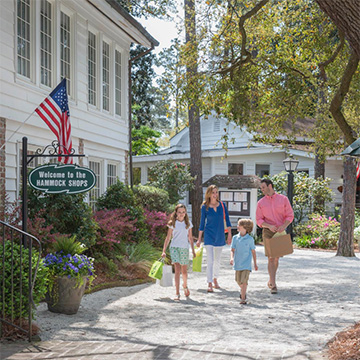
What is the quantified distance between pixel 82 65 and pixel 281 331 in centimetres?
838

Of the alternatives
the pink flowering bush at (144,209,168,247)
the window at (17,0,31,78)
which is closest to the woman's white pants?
the pink flowering bush at (144,209,168,247)

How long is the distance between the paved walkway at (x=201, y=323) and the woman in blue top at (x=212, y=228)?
48 cm

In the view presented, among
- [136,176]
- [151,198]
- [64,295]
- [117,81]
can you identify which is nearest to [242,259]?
[64,295]

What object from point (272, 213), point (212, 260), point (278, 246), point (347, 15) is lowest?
point (212, 260)

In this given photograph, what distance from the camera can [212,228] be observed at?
1019 centimetres

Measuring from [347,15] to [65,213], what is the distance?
248 inches

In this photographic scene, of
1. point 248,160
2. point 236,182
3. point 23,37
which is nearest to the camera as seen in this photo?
point 23,37

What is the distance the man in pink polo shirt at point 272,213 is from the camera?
9680 millimetres

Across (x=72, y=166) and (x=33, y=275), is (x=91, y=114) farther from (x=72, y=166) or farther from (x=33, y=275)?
(x=33, y=275)

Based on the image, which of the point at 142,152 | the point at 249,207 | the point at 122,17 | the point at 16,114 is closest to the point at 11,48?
the point at 16,114

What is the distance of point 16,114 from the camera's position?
33.7ft

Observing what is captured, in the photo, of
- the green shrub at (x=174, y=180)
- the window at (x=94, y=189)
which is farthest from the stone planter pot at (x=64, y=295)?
the green shrub at (x=174, y=180)

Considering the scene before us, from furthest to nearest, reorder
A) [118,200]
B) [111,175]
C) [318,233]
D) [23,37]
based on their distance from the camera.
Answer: [318,233] < [111,175] < [118,200] < [23,37]

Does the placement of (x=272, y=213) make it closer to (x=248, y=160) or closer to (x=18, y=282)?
(x=18, y=282)
